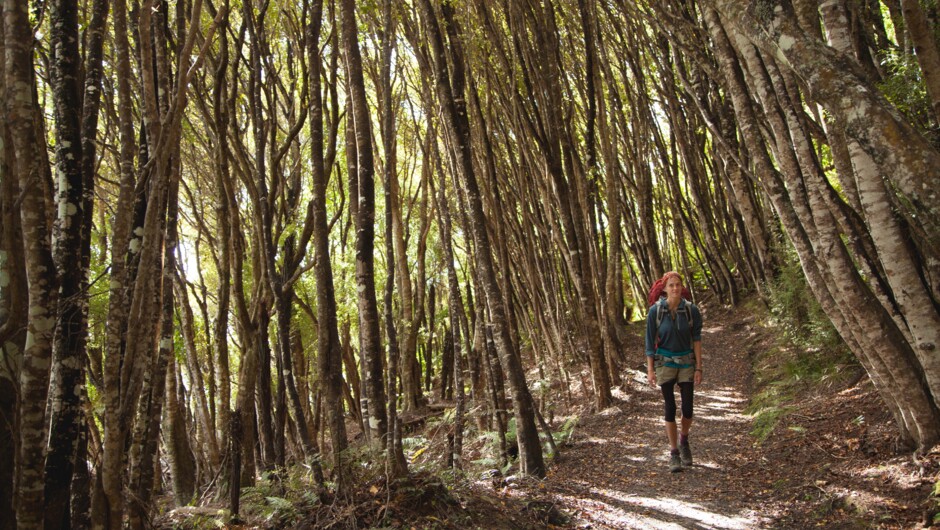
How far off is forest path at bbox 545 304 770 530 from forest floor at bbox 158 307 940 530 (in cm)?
1

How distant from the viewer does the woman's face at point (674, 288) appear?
5.13 meters

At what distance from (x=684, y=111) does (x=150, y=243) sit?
10.2m

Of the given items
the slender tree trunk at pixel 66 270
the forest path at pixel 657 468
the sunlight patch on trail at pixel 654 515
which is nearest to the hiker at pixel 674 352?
the forest path at pixel 657 468

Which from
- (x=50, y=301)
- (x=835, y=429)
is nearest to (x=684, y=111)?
(x=835, y=429)

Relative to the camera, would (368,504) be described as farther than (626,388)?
No

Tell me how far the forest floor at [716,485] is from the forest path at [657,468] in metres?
0.01

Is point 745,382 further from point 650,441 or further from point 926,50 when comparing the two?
point 926,50

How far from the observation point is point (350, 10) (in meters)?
4.53

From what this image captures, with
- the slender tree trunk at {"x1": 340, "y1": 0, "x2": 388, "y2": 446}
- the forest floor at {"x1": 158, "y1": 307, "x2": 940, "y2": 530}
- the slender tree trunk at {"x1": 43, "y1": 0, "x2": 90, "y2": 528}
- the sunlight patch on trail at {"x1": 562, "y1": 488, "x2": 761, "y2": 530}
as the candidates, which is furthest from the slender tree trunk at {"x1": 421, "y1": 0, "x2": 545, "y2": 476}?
the slender tree trunk at {"x1": 43, "y1": 0, "x2": 90, "y2": 528}

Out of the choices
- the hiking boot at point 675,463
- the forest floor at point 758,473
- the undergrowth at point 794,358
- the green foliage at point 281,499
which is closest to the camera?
the forest floor at point 758,473

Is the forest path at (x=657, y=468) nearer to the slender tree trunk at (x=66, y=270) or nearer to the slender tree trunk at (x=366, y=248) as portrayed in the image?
the slender tree trunk at (x=366, y=248)

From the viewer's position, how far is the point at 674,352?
5.11 m

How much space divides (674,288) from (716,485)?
1.55 metres

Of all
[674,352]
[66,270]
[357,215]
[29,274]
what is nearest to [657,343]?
[674,352]
